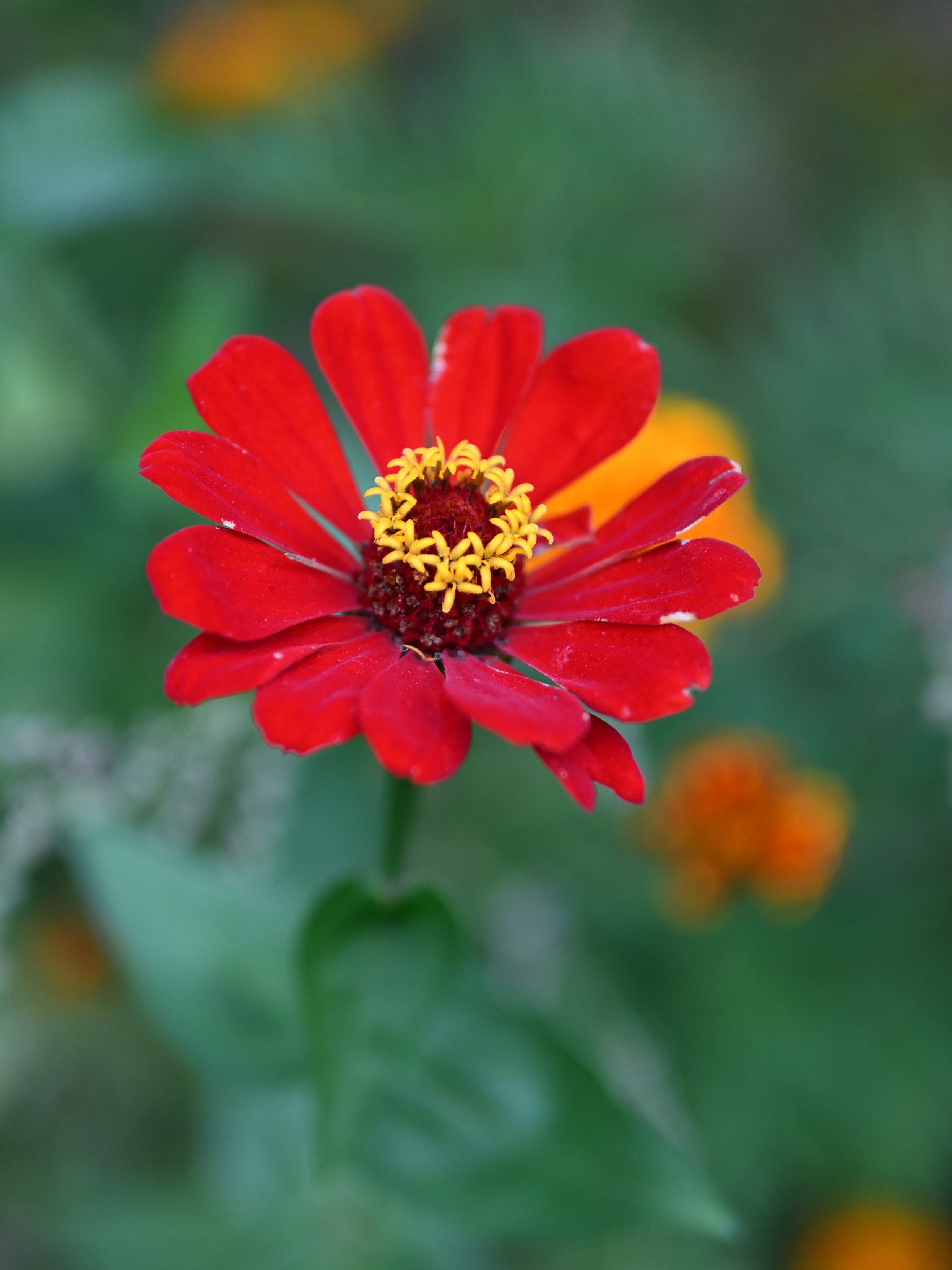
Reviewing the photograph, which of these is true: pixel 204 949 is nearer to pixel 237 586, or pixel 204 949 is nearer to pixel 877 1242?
pixel 237 586

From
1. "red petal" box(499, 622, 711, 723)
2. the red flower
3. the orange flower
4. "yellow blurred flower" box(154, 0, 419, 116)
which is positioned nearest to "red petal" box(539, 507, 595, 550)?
the red flower

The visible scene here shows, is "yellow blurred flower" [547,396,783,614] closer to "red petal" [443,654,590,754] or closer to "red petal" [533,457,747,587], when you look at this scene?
"red petal" [533,457,747,587]

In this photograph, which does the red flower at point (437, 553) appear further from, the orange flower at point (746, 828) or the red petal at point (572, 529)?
the orange flower at point (746, 828)

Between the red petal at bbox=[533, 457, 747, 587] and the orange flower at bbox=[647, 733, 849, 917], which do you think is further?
the orange flower at bbox=[647, 733, 849, 917]

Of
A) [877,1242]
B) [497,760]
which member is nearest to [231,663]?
[497,760]

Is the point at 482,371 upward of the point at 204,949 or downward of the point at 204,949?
upward
